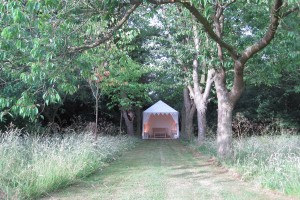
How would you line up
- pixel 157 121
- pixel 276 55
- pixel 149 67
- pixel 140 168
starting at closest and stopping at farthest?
pixel 140 168 → pixel 276 55 → pixel 149 67 → pixel 157 121

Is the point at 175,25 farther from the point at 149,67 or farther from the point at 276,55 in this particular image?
the point at 276,55

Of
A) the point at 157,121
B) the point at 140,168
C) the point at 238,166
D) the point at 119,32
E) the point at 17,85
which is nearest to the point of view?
the point at 119,32

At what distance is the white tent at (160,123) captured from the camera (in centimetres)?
2247

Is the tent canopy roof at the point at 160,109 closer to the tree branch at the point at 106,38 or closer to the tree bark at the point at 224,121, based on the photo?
the tree bark at the point at 224,121

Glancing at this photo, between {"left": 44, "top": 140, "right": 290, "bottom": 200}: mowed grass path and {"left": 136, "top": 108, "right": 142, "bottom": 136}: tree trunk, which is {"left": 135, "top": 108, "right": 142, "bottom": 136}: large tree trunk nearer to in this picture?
{"left": 136, "top": 108, "right": 142, "bottom": 136}: tree trunk

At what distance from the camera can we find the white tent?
22469mm

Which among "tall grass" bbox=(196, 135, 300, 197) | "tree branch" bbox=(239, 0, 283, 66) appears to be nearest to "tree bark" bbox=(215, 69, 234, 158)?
"tall grass" bbox=(196, 135, 300, 197)

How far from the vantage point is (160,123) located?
2672 cm

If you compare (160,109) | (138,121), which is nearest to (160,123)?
(138,121)

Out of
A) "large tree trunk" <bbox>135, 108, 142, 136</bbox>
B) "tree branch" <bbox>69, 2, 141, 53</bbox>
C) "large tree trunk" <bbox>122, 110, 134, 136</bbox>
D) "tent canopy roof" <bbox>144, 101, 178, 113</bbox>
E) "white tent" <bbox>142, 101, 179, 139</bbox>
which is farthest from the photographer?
"large tree trunk" <bbox>135, 108, 142, 136</bbox>

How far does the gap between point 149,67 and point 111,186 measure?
1017 centimetres

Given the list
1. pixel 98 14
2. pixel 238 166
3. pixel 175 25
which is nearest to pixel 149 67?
pixel 175 25

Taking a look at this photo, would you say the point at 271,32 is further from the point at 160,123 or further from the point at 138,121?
the point at 160,123

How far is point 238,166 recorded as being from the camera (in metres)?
7.38
